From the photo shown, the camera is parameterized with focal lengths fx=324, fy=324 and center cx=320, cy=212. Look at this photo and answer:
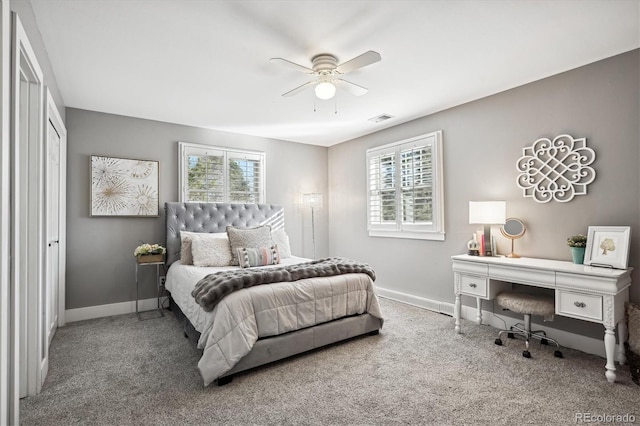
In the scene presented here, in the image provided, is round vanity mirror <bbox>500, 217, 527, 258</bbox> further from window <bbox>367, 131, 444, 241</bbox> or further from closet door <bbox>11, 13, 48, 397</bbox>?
closet door <bbox>11, 13, 48, 397</bbox>

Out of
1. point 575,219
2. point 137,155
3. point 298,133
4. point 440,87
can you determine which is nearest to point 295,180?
point 298,133

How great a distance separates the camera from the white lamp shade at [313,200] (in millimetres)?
5504

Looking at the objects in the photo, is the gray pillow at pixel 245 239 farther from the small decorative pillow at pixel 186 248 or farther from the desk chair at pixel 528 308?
the desk chair at pixel 528 308

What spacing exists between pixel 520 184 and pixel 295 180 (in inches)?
136

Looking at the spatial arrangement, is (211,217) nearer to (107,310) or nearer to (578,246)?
(107,310)

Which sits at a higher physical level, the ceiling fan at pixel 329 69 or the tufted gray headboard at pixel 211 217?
the ceiling fan at pixel 329 69

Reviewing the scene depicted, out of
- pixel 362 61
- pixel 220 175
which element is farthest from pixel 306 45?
pixel 220 175

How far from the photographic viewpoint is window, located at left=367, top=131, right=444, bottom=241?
423 centimetres

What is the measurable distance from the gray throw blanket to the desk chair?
1.30 metres

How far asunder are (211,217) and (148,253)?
3.19ft

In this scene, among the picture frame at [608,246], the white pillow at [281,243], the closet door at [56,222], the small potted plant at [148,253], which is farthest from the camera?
the white pillow at [281,243]

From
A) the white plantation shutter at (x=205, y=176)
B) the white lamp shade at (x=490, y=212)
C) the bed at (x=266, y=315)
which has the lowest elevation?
the bed at (x=266, y=315)

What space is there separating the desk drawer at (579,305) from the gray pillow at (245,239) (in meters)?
3.09

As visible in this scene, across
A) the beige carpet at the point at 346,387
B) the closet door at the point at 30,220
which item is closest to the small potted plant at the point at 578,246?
the beige carpet at the point at 346,387
